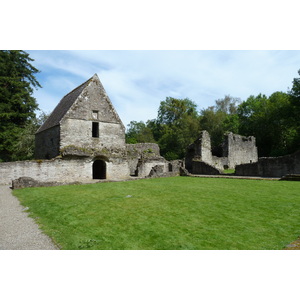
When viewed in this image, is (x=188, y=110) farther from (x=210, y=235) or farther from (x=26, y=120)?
(x=210, y=235)

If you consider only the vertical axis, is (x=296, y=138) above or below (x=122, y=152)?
above

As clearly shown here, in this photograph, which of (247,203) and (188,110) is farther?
(188,110)

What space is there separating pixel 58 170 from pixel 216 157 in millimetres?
17805

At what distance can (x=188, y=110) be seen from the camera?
177ft

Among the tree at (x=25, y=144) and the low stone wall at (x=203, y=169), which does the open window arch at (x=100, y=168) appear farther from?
the tree at (x=25, y=144)

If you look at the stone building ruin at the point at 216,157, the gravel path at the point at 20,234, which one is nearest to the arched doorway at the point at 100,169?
the stone building ruin at the point at 216,157

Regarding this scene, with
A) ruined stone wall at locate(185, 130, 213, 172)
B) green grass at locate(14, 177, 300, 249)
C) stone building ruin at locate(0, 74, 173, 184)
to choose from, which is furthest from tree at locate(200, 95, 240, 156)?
green grass at locate(14, 177, 300, 249)

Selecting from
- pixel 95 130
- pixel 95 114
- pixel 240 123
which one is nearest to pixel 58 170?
pixel 95 130

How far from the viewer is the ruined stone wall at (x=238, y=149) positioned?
29938 mm

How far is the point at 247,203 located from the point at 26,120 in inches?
1214

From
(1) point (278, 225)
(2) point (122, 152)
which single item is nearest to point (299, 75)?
(2) point (122, 152)

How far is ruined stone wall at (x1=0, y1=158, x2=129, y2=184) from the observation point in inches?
606
